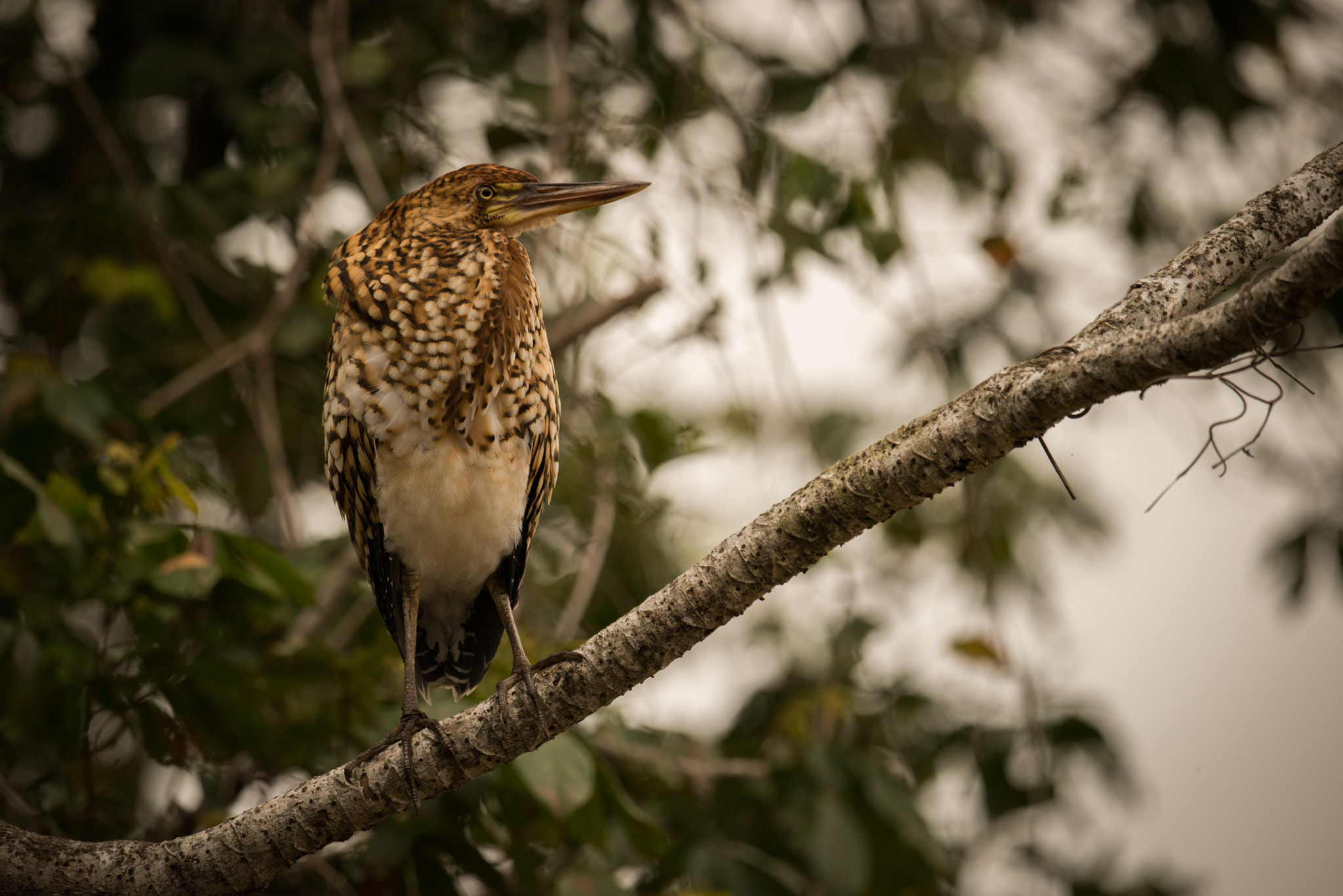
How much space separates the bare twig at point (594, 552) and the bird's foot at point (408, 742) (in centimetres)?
69

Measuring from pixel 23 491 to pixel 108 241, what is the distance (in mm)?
1535

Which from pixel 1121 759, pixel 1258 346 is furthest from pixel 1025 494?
pixel 1258 346

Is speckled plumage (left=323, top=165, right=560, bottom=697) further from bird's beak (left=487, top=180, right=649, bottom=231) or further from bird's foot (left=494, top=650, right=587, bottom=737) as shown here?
bird's foot (left=494, top=650, right=587, bottom=737)

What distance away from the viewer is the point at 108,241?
375cm

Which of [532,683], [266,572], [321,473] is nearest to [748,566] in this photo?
[532,683]

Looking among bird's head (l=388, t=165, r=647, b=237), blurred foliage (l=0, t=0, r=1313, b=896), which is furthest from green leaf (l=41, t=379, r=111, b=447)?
bird's head (l=388, t=165, r=647, b=237)

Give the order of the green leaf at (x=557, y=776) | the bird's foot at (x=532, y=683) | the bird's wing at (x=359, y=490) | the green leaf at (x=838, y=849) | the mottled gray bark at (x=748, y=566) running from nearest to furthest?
the mottled gray bark at (x=748, y=566)
the bird's foot at (x=532, y=683)
the green leaf at (x=557, y=776)
the bird's wing at (x=359, y=490)
the green leaf at (x=838, y=849)

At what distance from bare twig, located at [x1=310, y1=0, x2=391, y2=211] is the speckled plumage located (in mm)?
645

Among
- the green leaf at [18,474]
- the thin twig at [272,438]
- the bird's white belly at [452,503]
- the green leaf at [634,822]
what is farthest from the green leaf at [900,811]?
the green leaf at [18,474]

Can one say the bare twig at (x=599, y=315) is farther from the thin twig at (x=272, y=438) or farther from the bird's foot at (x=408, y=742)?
the bird's foot at (x=408, y=742)

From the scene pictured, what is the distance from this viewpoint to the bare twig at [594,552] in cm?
295

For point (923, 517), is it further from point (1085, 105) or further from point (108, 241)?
point (108, 241)

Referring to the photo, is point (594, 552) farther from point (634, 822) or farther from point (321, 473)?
point (321, 473)

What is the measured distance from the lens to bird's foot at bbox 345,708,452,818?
2.07m
